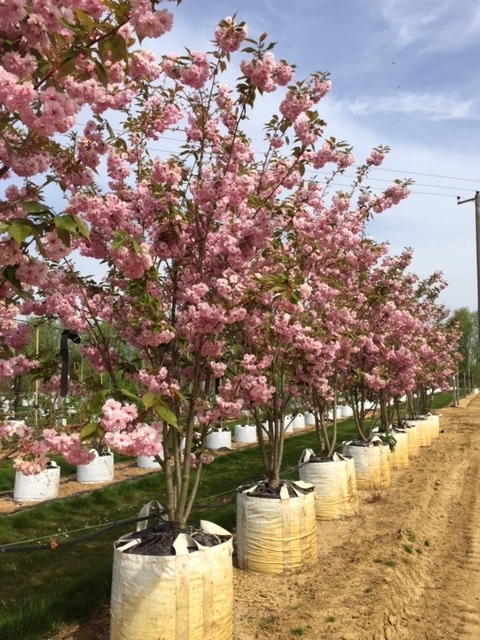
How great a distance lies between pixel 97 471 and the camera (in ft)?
35.1

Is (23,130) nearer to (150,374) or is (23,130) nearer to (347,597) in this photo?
(150,374)

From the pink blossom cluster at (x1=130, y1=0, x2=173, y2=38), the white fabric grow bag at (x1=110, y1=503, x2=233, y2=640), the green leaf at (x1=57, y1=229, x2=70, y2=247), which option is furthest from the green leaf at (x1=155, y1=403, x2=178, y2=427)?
the pink blossom cluster at (x1=130, y1=0, x2=173, y2=38)

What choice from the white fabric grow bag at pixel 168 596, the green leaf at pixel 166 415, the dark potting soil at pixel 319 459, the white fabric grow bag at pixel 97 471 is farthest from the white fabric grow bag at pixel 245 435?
the green leaf at pixel 166 415

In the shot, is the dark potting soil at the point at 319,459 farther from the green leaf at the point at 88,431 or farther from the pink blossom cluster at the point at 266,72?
the green leaf at the point at 88,431

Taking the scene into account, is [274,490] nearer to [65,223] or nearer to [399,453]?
[65,223]

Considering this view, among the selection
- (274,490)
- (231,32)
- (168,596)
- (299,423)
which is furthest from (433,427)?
(231,32)

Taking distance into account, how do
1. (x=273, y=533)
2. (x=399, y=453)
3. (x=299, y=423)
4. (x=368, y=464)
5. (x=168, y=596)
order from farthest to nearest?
(x=299, y=423) < (x=399, y=453) < (x=368, y=464) < (x=273, y=533) < (x=168, y=596)

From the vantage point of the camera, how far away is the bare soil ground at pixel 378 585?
3.87 m

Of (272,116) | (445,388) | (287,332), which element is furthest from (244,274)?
(445,388)

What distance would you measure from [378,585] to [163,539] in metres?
2.05

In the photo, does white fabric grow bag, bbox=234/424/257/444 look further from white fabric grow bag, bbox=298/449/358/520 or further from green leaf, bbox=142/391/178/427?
green leaf, bbox=142/391/178/427

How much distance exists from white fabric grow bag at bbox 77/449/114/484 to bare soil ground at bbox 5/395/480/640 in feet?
17.3

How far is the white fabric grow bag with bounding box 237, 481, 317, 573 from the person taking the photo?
193 inches

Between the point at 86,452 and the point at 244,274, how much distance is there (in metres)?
2.14
